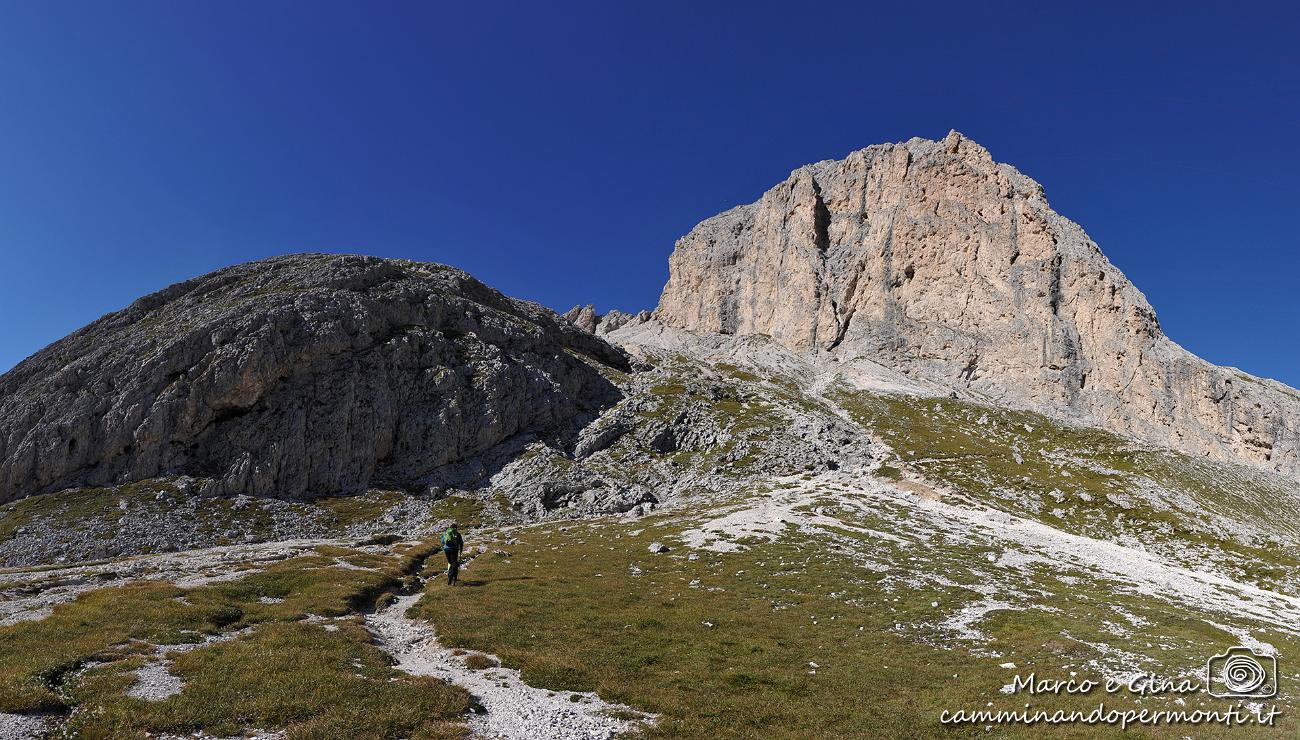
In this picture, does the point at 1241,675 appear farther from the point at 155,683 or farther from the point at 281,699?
the point at 155,683

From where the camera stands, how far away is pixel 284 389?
312 feet

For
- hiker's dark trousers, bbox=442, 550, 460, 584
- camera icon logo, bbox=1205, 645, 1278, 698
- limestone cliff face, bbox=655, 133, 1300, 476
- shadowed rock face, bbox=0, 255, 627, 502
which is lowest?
hiker's dark trousers, bbox=442, 550, 460, 584

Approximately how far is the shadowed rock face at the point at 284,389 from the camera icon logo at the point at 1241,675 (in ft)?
303

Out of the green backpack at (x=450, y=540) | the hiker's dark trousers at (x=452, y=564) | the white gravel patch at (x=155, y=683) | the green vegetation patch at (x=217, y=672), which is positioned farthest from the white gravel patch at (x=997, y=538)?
the white gravel patch at (x=155, y=683)

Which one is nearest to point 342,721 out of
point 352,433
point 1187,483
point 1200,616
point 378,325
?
point 1200,616

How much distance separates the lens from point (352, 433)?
94.1 metres

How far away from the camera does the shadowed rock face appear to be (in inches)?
3206

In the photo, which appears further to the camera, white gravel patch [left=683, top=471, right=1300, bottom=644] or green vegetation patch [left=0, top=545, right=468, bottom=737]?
white gravel patch [left=683, top=471, right=1300, bottom=644]

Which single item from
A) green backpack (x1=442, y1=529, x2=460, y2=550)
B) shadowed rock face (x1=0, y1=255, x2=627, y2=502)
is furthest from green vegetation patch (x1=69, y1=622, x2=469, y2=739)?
shadowed rock face (x1=0, y1=255, x2=627, y2=502)

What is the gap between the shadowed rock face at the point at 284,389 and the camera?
81438mm

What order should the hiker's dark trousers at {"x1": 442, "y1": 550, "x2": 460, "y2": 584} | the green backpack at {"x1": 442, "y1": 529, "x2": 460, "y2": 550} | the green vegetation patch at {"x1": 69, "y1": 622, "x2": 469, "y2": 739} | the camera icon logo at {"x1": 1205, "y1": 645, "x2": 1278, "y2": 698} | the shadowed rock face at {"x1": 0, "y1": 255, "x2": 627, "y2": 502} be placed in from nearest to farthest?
the green vegetation patch at {"x1": 69, "y1": 622, "x2": 469, "y2": 739}, the camera icon logo at {"x1": 1205, "y1": 645, "x2": 1278, "y2": 698}, the green backpack at {"x1": 442, "y1": 529, "x2": 460, "y2": 550}, the hiker's dark trousers at {"x1": 442, "y1": 550, "x2": 460, "y2": 584}, the shadowed rock face at {"x1": 0, "y1": 255, "x2": 627, "y2": 502}

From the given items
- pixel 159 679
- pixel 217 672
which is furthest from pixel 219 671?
pixel 159 679

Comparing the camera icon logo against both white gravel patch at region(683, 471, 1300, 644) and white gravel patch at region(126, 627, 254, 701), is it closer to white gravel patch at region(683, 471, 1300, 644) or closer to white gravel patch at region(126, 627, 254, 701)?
white gravel patch at region(683, 471, 1300, 644)

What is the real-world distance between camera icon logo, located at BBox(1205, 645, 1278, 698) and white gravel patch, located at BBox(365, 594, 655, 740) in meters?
20.0
